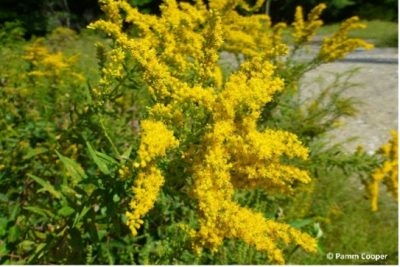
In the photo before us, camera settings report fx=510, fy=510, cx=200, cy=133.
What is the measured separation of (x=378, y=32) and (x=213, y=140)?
705 inches

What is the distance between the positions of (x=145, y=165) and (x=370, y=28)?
19052 mm

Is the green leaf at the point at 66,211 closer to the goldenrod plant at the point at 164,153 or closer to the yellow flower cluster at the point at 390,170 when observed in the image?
the goldenrod plant at the point at 164,153

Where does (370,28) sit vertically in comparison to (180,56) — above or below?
below

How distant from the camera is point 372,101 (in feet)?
24.3

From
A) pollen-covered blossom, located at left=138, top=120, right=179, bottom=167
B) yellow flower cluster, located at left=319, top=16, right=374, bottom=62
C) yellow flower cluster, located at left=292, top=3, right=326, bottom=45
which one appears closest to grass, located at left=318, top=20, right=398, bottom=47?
yellow flower cluster, located at left=292, top=3, right=326, bottom=45

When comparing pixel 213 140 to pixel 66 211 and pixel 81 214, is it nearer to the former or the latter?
pixel 81 214

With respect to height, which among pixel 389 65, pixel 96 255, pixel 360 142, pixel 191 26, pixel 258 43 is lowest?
pixel 389 65

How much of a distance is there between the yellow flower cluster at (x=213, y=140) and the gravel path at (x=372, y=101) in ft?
7.94

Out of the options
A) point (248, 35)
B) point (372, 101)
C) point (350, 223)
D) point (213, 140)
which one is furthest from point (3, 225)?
point (372, 101)

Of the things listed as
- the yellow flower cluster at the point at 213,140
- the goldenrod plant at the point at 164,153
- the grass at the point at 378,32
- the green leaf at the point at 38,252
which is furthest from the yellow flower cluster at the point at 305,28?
the grass at the point at 378,32

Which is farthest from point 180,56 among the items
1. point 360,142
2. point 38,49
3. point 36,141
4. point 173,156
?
point 360,142

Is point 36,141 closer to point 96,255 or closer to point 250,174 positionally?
point 96,255

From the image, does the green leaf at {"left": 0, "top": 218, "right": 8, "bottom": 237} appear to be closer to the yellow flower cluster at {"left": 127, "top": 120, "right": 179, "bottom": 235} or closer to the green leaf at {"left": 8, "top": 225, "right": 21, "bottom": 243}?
the green leaf at {"left": 8, "top": 225, "right": 21, "bottom": 243}

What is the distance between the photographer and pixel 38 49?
366 cm
